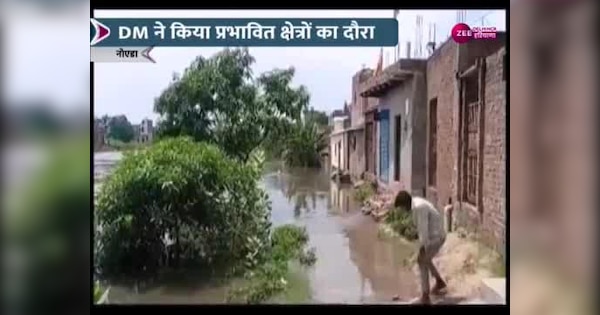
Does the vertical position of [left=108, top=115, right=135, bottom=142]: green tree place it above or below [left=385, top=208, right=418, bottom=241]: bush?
above

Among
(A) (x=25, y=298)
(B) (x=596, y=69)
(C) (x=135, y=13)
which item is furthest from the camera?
(C) (x=135, y=13)

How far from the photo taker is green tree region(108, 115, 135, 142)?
2211mm

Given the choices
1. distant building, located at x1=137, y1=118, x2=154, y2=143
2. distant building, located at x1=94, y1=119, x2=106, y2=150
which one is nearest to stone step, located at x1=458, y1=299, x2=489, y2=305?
distant building, located at x1=137, y1=118, x2=154, y2=143

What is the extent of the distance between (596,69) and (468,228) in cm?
124

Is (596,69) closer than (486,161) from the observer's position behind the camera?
Yes

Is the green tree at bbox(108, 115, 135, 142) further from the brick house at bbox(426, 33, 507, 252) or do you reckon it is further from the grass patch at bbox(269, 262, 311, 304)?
the brick house at bbox(426, 33, 507, 252)

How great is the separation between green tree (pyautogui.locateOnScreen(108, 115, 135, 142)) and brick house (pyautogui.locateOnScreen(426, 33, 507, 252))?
940 millimetres

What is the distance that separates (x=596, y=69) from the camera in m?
1.06

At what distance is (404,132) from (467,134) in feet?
0.64

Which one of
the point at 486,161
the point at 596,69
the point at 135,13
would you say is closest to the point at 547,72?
the point at 596,69

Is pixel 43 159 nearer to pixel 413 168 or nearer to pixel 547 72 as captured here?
pixel 547 72

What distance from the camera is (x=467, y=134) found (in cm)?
225

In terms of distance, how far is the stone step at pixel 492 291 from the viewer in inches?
86.7

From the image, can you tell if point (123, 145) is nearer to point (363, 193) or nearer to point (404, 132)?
point (363, 193)
